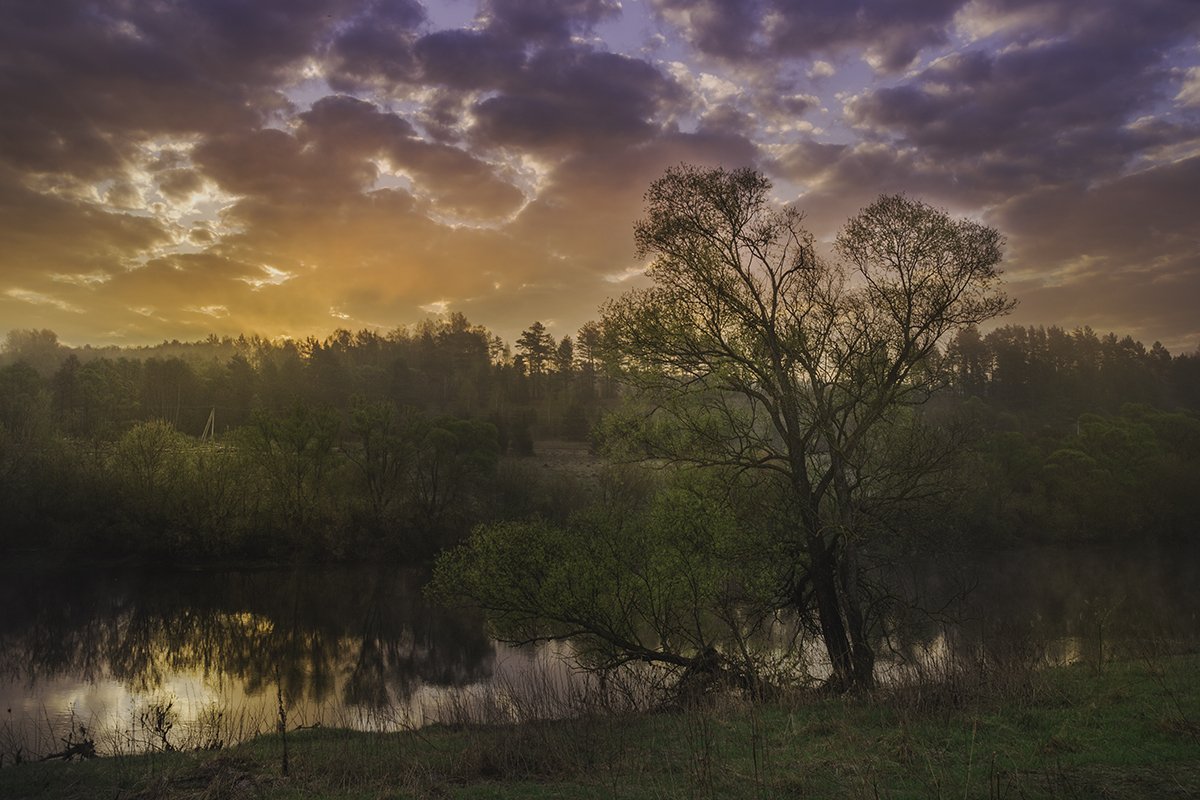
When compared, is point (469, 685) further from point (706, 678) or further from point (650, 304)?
point (650, 304)

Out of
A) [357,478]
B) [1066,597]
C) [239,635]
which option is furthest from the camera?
[357,478]

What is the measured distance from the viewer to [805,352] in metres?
18.8

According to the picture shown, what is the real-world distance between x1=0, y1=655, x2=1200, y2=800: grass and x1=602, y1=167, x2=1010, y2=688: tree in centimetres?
540

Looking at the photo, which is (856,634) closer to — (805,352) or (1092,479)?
(805,352)

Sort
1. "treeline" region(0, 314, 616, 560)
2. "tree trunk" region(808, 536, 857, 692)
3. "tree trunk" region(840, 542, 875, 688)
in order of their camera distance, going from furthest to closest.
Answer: "treeline" region(0, 314, 616, 560) → "tree trunk" region(808, 536, 857, 692) → "tree trunk" region(840, 542, 875, 688)

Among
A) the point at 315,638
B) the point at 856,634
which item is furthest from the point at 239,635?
the point at 856,634

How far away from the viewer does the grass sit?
8250mm

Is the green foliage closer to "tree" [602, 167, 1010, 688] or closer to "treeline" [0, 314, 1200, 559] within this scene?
"tree" [602, 167, 1010, 688]

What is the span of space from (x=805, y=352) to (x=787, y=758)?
1127 cm

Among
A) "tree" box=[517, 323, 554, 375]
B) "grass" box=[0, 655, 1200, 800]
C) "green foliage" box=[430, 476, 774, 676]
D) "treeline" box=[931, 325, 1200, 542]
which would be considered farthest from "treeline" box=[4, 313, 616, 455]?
"grass" box=[0, 655, 1200, 800]

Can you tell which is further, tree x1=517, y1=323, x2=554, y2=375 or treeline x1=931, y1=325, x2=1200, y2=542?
tree x1=517, y1=323, x2=554, y2=375

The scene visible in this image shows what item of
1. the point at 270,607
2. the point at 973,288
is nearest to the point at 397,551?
the point at 270,607

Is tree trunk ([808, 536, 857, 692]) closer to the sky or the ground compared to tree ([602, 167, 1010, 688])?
closer to the ground

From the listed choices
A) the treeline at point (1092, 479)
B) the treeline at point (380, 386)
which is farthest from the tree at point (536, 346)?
the treeline at point (1092, 479)
